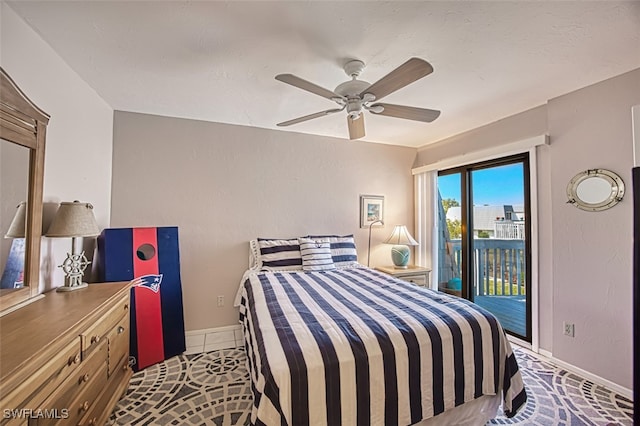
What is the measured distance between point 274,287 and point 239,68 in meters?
1.76

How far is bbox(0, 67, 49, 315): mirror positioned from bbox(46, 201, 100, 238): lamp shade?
114 mm

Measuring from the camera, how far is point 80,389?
1.36 m

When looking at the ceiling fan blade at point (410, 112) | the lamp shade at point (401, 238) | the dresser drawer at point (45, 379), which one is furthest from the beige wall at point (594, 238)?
the dresser drawer at point (45, 379)

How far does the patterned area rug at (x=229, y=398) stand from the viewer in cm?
177

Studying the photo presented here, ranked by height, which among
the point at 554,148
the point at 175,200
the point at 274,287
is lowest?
the point at 274,287

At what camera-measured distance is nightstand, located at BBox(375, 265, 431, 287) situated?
3.51 m

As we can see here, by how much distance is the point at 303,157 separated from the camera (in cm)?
358

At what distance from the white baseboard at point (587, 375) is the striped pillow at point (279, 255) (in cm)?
252

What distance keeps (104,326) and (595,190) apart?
3.72 meters

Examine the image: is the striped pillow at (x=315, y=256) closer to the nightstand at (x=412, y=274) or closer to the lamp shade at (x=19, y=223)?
the nightstand at (x=412, y=274)

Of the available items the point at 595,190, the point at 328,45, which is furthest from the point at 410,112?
the point at 595,190

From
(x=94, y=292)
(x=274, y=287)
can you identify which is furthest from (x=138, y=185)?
(x=274, y=287)

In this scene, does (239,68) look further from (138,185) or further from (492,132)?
(492,132)

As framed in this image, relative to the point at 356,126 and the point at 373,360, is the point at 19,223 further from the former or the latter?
the point at 356,126
